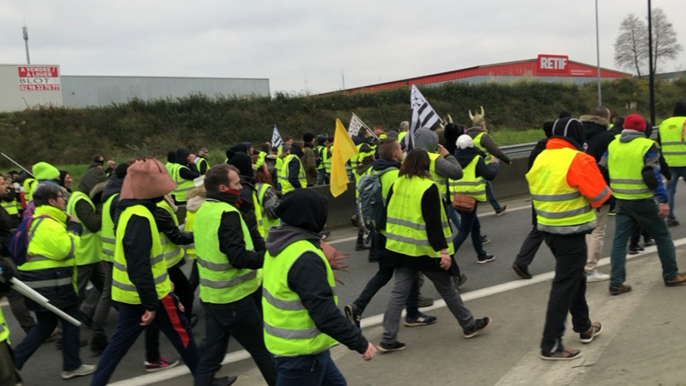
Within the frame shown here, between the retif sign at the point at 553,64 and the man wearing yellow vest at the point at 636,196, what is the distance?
46.0 metres

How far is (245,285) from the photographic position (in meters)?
4.23

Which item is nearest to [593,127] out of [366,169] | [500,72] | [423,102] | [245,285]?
[423,102]

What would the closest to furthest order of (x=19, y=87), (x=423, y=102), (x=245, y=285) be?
(x=245, y=285), (x=423, y=102), (x=19, y=87)

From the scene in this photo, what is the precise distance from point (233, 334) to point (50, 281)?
1.92 meters

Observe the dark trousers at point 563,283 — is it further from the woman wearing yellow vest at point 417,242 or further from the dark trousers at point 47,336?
the dark trousers at point 47,336

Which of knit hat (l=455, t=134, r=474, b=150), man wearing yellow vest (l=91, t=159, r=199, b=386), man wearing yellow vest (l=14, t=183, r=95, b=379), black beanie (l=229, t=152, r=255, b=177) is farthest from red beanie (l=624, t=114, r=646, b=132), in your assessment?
man wearing yellow vest (l=14, t=183, r=95, b=379)

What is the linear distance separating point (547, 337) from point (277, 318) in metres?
2.50

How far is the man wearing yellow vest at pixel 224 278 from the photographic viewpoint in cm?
408

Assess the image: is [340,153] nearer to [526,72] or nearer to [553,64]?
[526,72]

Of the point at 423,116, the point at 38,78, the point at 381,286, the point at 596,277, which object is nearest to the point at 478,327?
the point at 381,286

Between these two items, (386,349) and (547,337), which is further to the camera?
(386,349)

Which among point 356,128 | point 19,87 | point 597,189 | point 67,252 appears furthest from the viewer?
point 19,87

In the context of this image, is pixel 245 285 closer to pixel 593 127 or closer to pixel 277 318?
pixel 277 318

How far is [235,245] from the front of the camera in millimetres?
4035
